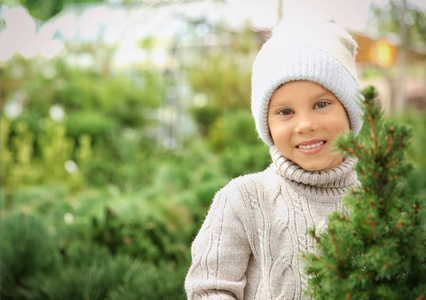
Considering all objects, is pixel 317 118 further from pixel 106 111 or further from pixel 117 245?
pixel 106 111

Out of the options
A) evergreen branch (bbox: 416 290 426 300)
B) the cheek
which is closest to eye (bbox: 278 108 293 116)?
the cheek

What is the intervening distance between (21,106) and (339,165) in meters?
8.25

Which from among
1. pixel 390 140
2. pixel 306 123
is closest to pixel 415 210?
pixel 390 140

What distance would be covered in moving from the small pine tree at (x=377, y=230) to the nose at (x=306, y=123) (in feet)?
1.25

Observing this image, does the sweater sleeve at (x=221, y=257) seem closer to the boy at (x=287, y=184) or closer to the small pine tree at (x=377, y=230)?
the boy at (x=287, y=184)

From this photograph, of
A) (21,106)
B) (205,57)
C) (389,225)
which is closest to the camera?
(389,225)

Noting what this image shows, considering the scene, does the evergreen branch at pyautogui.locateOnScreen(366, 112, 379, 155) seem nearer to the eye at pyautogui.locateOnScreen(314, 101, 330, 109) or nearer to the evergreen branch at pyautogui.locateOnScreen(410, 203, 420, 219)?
the evergreen branch at pyautogui.locateOnScreen(410, 203, 420, 219)

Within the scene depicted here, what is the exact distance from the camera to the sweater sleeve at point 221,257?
4.87ft

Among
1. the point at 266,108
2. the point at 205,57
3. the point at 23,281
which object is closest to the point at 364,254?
the point at 266,108

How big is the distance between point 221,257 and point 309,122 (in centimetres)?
45

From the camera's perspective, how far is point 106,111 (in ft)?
29.6

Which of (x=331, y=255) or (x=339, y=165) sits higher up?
(x=339, y=165)

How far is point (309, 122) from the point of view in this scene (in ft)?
4.77

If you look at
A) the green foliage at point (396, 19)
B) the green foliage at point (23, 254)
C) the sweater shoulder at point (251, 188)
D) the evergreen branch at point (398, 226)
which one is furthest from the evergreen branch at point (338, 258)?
the green foliage at point (396, 19)
